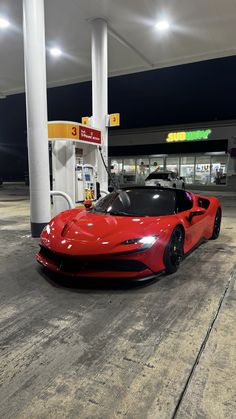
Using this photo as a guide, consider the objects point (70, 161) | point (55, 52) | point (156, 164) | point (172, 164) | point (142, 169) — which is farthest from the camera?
point (142, 169)

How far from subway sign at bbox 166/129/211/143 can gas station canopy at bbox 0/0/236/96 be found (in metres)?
10.3

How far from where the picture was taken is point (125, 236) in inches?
133

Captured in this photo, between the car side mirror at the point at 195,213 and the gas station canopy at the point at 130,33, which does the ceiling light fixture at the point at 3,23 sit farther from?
the car side mirror at the point at 195,213

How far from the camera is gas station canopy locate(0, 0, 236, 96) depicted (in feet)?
26.8

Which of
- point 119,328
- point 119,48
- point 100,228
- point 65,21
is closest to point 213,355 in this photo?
point 119,328

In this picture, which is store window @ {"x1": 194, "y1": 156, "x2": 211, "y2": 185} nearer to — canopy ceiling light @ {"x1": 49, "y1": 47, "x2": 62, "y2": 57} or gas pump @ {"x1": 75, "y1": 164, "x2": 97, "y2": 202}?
canopy ceiling light @ {"x1": 49, "y1": 47, "x2": 62, "y2": 57}

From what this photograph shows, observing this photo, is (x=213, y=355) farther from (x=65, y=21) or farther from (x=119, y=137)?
(x=119, y=137)

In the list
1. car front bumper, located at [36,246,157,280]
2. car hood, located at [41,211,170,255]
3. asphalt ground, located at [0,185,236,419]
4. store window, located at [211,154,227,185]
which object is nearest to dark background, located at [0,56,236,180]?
store window, located at [211,154,227,185]

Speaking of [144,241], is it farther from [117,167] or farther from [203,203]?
[117,167]

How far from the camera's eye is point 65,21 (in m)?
8.99

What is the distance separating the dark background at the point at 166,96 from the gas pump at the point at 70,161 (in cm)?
1871

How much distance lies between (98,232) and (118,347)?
1.44 m

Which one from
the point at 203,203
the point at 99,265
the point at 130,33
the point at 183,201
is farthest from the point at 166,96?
the point at 99,265

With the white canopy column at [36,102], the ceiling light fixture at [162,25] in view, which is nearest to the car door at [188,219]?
the white canopy column at [36,102]
